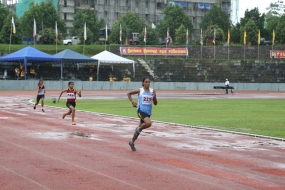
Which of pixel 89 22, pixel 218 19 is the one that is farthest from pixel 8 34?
pixel 218 19

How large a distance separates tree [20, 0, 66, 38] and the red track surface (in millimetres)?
77148

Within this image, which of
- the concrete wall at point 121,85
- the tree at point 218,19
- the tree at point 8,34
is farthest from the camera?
the tree at point 218,19

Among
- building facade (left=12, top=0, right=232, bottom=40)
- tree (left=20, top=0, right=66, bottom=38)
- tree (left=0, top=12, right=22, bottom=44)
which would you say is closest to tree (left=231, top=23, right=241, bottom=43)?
building facade (left=12, top=0, right=232, bottom=40)

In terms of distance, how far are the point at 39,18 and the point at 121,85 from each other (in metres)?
36.6

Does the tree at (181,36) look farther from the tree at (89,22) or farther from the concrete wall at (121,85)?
the concrete wall at (121,85)

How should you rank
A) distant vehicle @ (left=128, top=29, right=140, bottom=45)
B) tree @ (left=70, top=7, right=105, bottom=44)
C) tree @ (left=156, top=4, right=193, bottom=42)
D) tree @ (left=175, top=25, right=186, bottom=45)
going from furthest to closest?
1. tree @ (left=156, top=4, right=193, bottom=42)
2. tree @ (left=70, top=7, right=105, bottom=44)
3. tree @ (left=175, top=25, right=186, bottom=45)
4. distant vehicle @ (left=128, top=29, right=140, bottom=45)

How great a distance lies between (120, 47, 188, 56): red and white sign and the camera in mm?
85500

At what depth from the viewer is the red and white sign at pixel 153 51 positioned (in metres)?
85.5

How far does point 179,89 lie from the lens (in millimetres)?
72438

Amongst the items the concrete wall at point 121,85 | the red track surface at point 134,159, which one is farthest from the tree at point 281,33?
the red track surface at point 134,159

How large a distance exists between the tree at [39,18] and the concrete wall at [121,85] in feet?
109

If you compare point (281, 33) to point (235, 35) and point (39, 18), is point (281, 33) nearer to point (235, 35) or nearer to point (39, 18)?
point (235, 35)

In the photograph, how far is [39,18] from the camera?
3989 inches

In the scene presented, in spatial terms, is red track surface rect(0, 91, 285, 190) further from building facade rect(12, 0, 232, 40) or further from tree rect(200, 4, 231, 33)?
building facade rect(12, 0, 232, 40)
